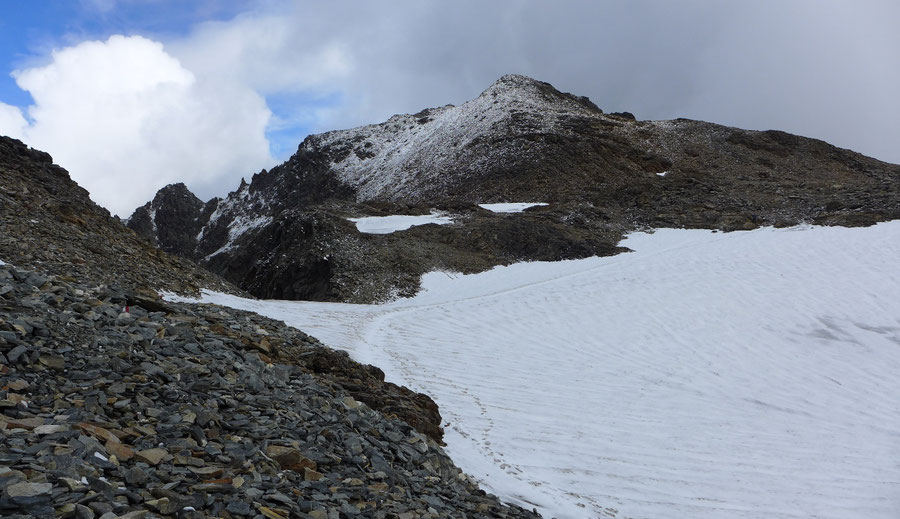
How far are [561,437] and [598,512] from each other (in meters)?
2.30

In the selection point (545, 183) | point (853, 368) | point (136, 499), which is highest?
point (545, 183)

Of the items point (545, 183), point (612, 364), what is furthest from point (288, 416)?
point (545, 183)

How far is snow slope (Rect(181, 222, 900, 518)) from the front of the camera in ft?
26.2

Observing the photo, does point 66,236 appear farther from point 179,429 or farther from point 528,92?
point 528,92

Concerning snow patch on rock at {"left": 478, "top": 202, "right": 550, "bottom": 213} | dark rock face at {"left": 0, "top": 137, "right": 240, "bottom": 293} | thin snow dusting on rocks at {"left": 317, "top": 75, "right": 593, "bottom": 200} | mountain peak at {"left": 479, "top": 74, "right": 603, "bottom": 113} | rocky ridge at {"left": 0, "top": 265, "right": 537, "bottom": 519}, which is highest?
mountain peak at {"left": 479, "top": 74, "right": 603, "bottom": 113}

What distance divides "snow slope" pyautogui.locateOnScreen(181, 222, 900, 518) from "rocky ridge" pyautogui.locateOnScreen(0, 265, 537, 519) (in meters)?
1.66

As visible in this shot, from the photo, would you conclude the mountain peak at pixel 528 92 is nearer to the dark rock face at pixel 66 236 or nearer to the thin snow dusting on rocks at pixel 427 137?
the thin snow dusting on rocks at pixel 427 137

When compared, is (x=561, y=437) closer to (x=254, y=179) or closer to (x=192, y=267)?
(x=192, y=267)

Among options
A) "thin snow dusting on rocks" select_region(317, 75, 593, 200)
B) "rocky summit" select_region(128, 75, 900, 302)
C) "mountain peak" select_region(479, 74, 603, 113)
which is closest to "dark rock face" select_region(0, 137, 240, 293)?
"rocky summit" select_region(128, 75, 900, 302)

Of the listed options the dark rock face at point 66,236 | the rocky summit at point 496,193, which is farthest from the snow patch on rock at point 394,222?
the dark rock face at point 66,236

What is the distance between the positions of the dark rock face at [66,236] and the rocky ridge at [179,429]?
454cm

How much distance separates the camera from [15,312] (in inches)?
241

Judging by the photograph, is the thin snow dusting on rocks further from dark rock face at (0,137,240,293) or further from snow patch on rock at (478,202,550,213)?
dark rock face at (0,137,240,293)

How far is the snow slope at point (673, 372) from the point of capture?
7996mm
